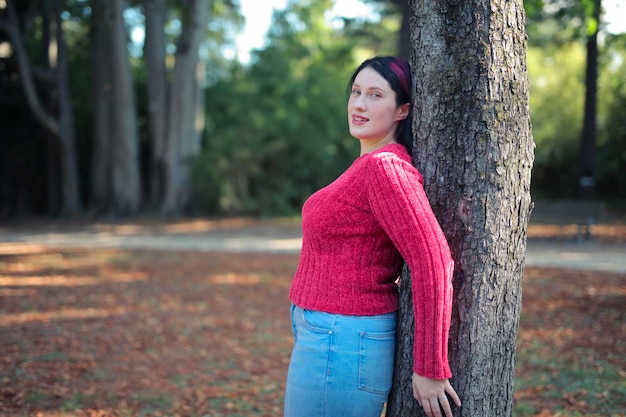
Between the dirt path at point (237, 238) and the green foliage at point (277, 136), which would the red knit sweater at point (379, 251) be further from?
the green foliage at point (277, 136)

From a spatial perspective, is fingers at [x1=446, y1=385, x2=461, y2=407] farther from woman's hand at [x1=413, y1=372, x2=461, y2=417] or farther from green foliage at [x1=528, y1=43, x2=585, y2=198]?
green foliage at [x1=528, y1=43, x2=585, y2=198]

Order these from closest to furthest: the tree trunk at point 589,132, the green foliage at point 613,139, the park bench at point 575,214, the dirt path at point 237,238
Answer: the dirt path at point 237,238 < the park bench at point 575,214 < the tree trunk at point 589,132 < the green foliage at point 613,139

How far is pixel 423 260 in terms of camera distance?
1.73m

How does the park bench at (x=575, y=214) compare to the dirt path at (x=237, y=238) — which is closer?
the dirt path at (x=237, y=238)

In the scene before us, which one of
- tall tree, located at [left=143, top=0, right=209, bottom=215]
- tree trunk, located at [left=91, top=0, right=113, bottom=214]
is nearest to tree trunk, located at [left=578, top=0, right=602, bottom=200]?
tall tree, located at [left=143, top=0, right=209, bottom=215]

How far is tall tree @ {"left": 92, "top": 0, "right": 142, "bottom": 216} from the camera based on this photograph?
17.7m

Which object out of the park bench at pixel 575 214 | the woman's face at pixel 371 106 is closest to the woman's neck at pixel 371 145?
the woman's face at pixel 371 106

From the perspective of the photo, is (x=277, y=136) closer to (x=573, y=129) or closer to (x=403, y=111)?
(x=573, y=129)

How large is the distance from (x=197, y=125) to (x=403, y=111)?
17193 mm

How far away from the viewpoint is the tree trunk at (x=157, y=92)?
61.2ft

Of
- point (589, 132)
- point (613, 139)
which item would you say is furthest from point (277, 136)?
point (613, 139)

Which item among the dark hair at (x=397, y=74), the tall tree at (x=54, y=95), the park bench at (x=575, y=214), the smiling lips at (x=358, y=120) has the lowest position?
the park bench at (x=575, y=214)

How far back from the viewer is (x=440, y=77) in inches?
81.2

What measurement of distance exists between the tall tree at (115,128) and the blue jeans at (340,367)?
17.1 meters
